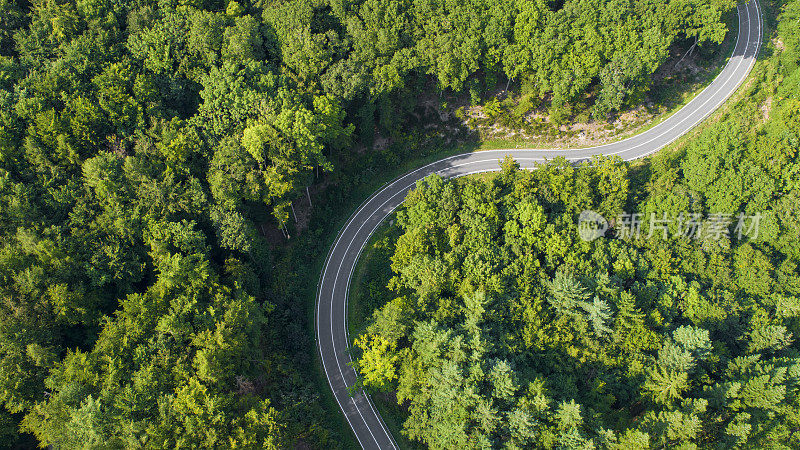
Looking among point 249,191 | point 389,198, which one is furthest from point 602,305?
point 249,191

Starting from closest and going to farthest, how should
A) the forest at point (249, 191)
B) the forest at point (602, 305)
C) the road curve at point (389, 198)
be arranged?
the forest at point (249, 191)
the forest at point (602, 305)
the road curve at point (389, 198)

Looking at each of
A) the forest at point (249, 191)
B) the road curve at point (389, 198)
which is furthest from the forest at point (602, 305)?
the road curve at point (389, 198)

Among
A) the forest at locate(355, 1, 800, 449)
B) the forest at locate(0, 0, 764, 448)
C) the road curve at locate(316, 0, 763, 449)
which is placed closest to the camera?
the forest at locate(0, 0, 764, 448)

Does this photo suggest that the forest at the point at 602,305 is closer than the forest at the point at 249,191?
No

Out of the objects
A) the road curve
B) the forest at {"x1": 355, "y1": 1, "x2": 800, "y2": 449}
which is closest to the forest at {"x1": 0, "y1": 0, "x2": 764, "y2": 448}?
the forest at {"x1": 355, "y1": 1, "x2": 800, "y2": 449}

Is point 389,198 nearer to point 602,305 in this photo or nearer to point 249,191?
point 249,191

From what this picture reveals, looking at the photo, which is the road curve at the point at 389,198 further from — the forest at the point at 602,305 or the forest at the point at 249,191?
the forest at the point at 602,305

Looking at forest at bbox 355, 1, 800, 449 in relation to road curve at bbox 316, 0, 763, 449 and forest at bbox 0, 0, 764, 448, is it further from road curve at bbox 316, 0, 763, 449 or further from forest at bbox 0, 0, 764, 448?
road curve at bbox 316, 0, 763, 449
